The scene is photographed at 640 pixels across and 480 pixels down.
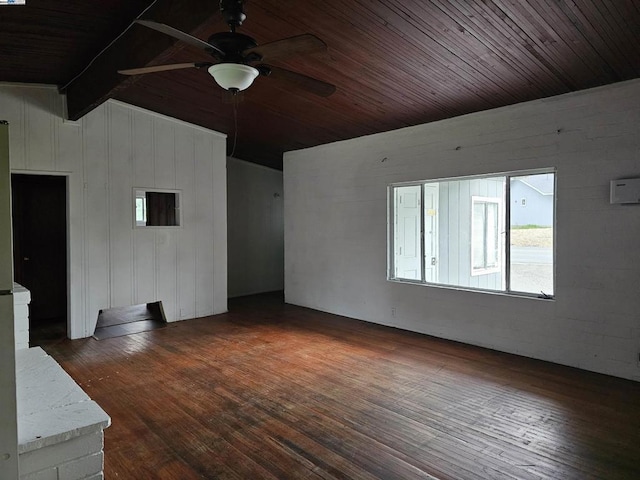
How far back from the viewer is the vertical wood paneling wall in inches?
203

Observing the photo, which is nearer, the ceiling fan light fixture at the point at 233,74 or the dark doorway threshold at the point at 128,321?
the ceiling fan light fixture at the point at 233,74

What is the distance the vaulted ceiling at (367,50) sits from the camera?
9.64 ft

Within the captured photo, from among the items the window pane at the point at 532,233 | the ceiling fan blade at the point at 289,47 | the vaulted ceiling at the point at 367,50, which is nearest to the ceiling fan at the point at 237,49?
the ceiling fan blade at the point at 289,47

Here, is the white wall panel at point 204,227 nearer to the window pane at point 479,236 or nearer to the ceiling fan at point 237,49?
the ceiling fan at point 237,49

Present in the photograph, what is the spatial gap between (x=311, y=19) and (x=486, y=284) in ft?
11.9

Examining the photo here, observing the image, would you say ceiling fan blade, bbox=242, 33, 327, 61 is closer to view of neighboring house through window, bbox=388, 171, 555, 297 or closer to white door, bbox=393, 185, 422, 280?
view of neighboring house through window, bbox=388, 171, 555, 297

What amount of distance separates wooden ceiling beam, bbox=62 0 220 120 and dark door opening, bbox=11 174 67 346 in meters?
1.72

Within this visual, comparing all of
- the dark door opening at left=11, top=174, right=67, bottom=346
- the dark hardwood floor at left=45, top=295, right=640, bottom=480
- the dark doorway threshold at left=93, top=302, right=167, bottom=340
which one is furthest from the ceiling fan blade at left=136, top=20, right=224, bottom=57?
the dark door opening at left=11, top=174, right=67, bottom=346

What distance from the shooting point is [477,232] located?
5.49 m

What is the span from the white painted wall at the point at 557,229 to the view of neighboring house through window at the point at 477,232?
16 centimetres

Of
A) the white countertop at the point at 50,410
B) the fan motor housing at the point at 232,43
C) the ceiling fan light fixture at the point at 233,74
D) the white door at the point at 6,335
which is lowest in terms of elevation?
the white countertop at the point at 50,410

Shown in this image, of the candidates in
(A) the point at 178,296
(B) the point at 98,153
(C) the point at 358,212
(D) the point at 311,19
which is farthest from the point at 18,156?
(C) the point at 358,212

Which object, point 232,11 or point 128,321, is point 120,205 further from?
point 232,11

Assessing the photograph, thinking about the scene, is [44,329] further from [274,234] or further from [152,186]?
[274,234]
